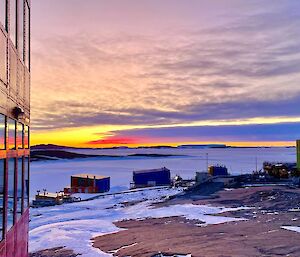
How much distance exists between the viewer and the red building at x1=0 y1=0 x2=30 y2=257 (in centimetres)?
491

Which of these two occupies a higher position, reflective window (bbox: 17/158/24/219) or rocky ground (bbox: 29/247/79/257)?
reflective window (bbox: 17/158/24/219)

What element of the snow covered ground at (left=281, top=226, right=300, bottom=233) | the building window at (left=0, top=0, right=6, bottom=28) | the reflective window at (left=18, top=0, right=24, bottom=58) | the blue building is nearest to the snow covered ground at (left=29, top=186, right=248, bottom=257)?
the snow covered ground at (left=281, top=226, right=300, bottom=233)

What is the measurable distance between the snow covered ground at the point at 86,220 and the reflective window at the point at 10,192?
7.46 meters

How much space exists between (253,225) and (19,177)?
11.1m

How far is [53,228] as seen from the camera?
18172mm

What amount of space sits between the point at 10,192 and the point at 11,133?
79cm

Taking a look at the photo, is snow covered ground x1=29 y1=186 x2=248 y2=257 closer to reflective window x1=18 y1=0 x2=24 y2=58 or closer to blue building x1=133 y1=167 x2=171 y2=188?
reflective window x1=18 y1=0 x2=24 y2=58

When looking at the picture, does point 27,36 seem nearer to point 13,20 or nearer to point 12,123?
point 13,20

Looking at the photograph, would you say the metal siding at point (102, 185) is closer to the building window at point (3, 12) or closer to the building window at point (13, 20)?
the building window at point (13, 20)

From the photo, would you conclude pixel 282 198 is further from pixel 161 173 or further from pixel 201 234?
pixel 161 173

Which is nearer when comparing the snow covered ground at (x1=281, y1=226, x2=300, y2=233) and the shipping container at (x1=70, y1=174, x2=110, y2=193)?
the snow covered ground at (x1=281, y1=226, x2=300, y2=233)

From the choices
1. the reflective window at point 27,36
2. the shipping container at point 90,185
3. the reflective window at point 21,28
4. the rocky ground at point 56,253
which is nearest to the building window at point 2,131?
the reflective window at point 21,28

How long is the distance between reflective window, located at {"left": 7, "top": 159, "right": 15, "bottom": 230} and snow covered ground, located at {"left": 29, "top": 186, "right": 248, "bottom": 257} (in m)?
7.46

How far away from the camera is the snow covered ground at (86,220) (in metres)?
15.2
